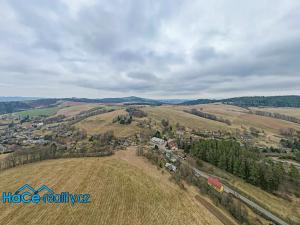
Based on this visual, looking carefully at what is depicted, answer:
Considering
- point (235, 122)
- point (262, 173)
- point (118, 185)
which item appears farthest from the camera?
point (235, 122)

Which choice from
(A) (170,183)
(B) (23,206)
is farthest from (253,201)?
(B) (23,206)

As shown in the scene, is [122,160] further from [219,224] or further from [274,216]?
[274,216]

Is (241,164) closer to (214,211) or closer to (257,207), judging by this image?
(257,207)

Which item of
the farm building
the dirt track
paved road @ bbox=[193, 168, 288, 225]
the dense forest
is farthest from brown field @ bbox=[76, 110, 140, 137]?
the dirt track

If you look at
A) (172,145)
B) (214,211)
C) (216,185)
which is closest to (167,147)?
(172,145)

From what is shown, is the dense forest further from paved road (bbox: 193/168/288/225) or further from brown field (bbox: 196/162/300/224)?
paved road (bbox: 193/168/288/225)
